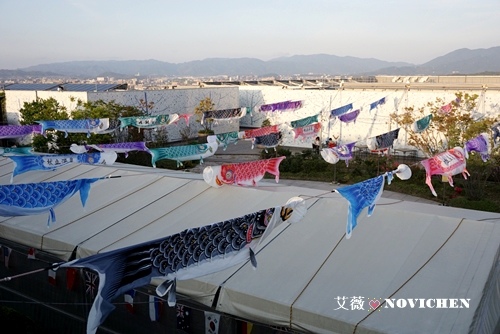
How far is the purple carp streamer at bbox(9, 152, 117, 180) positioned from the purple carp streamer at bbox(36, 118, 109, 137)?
5409mm

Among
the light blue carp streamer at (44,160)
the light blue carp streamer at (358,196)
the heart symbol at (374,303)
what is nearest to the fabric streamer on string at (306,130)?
the light blue carp streamer at (44,160)

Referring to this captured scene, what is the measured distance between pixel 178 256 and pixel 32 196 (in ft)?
10.0

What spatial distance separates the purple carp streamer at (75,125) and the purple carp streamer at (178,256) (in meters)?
11.9

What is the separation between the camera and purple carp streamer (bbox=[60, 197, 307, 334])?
4035 mm

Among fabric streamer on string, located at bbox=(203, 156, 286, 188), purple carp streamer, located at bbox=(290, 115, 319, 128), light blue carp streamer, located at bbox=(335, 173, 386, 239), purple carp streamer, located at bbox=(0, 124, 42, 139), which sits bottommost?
purple carp streamer, located at bbox=(290, 115, 319, 128)

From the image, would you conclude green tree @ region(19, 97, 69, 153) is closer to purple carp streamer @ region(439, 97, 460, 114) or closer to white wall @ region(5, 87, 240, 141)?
white wall @ region(5, 87, 240, 141)

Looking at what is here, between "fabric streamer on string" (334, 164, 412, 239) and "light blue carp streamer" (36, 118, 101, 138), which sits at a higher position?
"fabric streamer on string" (334, 164, 412, 239)

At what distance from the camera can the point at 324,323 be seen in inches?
194

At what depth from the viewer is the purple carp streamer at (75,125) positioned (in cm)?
1518

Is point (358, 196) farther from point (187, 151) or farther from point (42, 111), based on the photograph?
point (42, 111)

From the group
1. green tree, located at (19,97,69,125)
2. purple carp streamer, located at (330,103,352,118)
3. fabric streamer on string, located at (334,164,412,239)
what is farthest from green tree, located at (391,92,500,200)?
green tree, located at (19,97,69,125)

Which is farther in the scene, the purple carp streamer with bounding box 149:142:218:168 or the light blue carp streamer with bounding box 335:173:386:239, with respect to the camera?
the purple carp streamer with bounding box 149:142:218:168

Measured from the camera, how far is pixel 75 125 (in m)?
15.5

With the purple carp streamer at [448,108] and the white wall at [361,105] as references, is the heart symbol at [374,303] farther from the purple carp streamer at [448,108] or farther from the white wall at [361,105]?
the white wall at [361,105]
